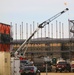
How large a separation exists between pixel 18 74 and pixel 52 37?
5733cm

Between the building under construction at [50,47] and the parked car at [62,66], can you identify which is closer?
the parked car at [62,66]

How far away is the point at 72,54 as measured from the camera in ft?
288

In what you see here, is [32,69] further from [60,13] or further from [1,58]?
[60,13]

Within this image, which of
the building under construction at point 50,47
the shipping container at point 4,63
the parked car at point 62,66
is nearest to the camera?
the shipping container at point 4,63

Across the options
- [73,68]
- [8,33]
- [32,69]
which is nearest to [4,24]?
[8,33]

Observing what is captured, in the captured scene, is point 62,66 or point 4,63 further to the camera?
point 62,66

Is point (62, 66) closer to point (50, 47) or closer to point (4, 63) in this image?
point (4, 63)

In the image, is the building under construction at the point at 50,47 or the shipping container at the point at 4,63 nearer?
the shipping container at the point at 4,63

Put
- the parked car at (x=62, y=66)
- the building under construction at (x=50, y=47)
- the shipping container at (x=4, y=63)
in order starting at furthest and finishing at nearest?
the building under construction at (x=50, y=47) → the parked car at (x=62, y=66) → the shipping container at (x=4, y=63)

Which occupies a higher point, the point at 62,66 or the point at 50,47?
the point at 50,47

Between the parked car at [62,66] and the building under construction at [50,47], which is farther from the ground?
the building under construction at [50,47]

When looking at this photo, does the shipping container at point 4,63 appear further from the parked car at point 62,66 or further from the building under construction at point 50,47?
the building under construction at point 50,47

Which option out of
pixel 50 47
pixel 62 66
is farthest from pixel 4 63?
pixel 50 47

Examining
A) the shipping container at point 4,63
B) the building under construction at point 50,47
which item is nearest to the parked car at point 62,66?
the building under construction at point 50,47
